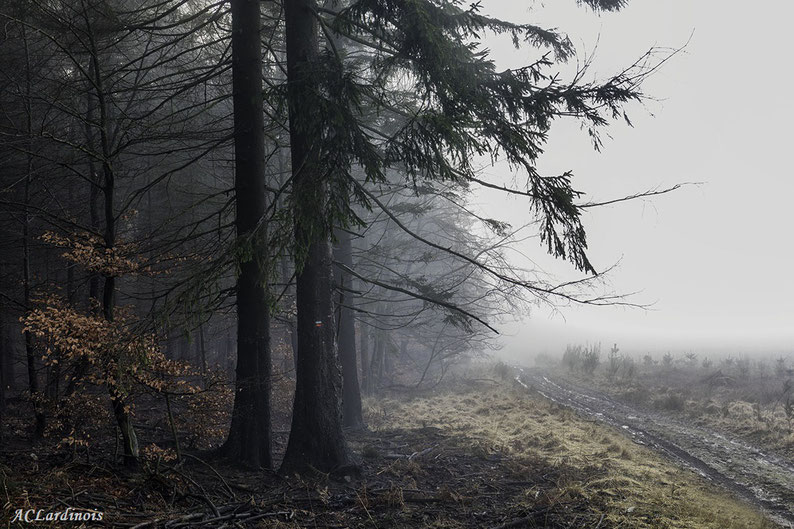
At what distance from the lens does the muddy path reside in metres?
7.51

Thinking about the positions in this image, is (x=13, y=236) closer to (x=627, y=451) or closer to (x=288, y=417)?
(x=288, y=417)

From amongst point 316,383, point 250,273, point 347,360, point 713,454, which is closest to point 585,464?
point 713,454

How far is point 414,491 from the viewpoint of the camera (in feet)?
21.3

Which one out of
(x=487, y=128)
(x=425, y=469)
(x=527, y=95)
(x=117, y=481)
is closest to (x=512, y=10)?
(x=527, y=95)

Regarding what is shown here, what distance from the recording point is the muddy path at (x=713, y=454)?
24.6ft

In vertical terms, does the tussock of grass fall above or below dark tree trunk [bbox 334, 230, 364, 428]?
below

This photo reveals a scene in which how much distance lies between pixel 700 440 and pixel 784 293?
118715 millimetres

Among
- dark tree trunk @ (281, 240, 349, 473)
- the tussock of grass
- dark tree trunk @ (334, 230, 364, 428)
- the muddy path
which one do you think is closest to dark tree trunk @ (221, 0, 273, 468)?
dark tree trunk @ (281, 240, 349, 473)

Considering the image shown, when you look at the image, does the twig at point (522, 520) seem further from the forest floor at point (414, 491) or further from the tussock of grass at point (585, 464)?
the tussock of grass at point (585, 464)

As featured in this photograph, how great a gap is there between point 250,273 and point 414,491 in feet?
13.5

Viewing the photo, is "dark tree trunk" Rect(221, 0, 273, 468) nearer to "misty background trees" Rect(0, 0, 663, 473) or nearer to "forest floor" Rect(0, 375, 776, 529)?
"misty background trees" Rect(0, 0, 663, 473)

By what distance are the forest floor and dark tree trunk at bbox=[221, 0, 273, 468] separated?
1.82ft

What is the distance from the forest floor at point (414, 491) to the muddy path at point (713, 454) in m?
0.55

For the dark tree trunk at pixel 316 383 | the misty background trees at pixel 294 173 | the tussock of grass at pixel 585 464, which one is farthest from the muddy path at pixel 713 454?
the dark tree trunk at pixel 316 383
